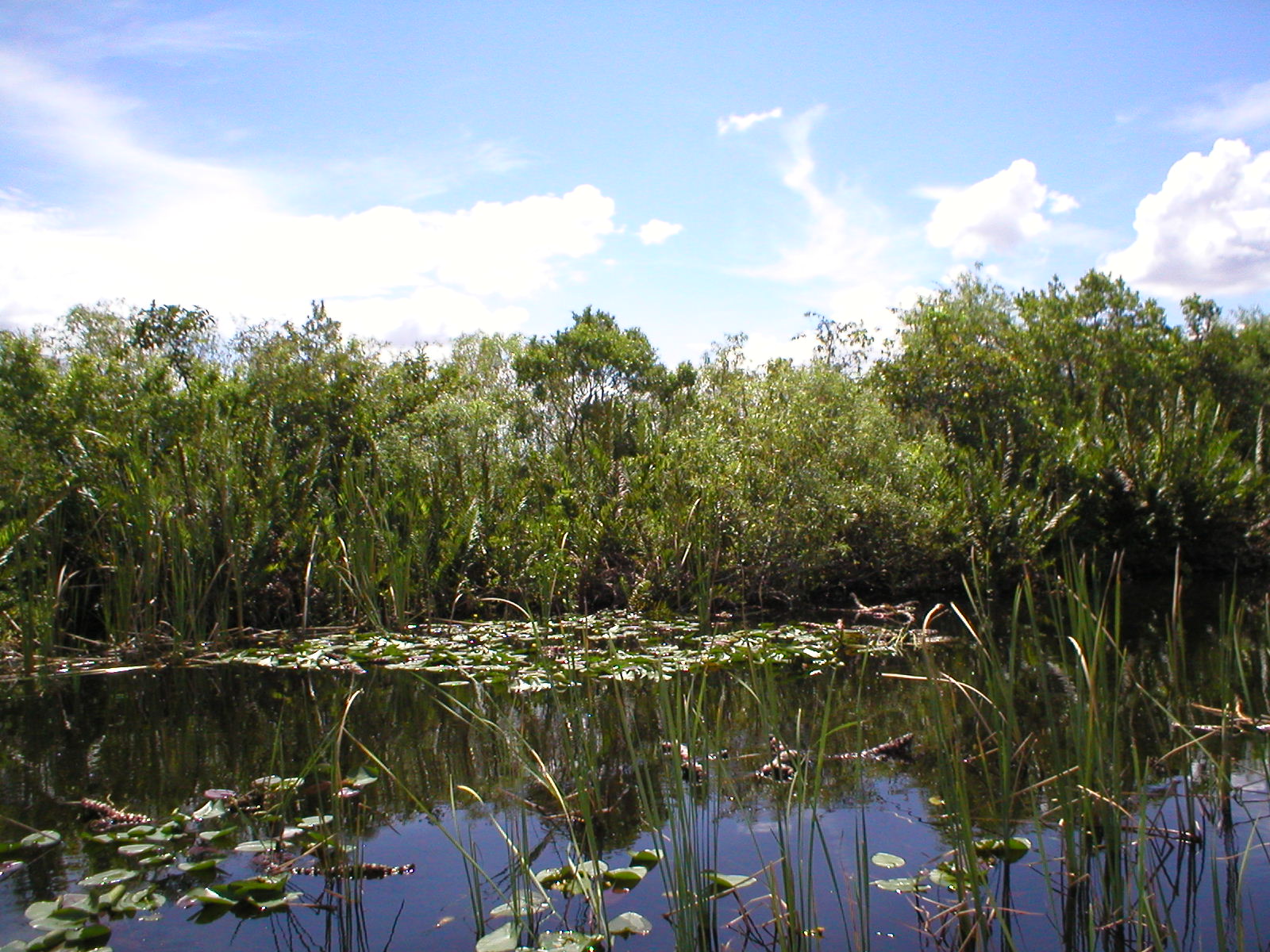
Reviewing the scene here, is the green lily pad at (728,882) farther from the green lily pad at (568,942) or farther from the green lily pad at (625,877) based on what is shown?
the green lily pad at (568,942)

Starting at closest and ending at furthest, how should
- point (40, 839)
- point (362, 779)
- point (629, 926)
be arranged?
point (629, 926) < point (40, 839) < point (362, 779)

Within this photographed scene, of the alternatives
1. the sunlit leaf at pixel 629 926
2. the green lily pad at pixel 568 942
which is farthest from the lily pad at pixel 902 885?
the green lily pad at pixel 568 942

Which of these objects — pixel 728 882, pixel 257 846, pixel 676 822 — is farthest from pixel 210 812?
pixel 728 882

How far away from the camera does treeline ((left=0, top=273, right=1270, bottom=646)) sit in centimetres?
873

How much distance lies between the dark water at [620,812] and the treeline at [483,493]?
5.16 ft

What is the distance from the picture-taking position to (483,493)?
1123cm

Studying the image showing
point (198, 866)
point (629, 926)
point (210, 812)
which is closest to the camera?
point (629, 926)

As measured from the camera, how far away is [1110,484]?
13.9m

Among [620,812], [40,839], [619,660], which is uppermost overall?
[619,660]

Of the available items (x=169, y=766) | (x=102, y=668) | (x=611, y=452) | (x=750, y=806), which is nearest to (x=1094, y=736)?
(x=750, y=806)

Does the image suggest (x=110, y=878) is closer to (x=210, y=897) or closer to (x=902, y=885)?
(x=210, y=897)

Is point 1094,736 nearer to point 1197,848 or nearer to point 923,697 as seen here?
point 1197,848

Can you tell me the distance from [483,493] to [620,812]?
7.15 m

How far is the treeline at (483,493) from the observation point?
28.7ft
